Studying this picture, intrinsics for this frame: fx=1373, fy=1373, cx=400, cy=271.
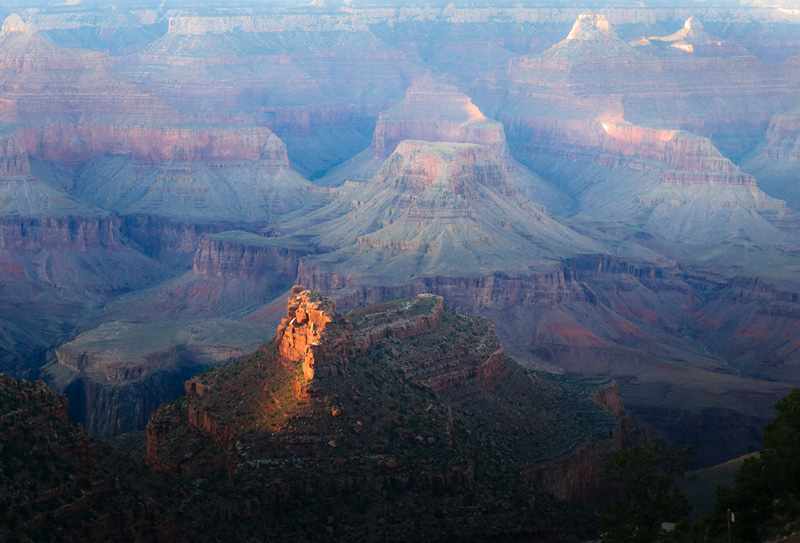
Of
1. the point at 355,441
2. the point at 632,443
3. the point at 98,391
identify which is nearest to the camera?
the point at 355,441

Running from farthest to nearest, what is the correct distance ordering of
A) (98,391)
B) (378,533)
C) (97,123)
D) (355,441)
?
(97,123) → (98,391) → (355,441) → (378,533)

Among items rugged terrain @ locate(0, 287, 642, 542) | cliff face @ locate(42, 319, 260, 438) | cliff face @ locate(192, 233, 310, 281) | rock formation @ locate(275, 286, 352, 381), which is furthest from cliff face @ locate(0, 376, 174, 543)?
cliff face @ locate(192, 233, 310, 281)

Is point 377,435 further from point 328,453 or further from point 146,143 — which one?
point 146,143

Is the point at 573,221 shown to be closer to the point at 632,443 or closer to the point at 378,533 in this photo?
the point at 632,443

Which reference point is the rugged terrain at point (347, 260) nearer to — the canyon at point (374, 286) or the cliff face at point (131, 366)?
the cliff face at point (131, 366)

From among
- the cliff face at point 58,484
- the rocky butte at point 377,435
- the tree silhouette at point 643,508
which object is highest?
the cliff face at point 58,484

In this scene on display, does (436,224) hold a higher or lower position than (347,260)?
higher

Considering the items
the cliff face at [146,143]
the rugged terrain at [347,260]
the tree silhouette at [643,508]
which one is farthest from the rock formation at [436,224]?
the tree silhouette at [643,508]

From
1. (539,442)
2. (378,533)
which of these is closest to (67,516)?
(378,533)

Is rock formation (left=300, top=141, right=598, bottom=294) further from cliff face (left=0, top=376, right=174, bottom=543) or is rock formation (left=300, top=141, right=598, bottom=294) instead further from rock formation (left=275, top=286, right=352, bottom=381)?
cliff face (left=0, top=376, right=174, bottom=543)

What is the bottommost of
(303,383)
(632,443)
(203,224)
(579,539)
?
(203,224)

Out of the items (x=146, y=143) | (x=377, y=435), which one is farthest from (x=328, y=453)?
(x=146, y=143)
